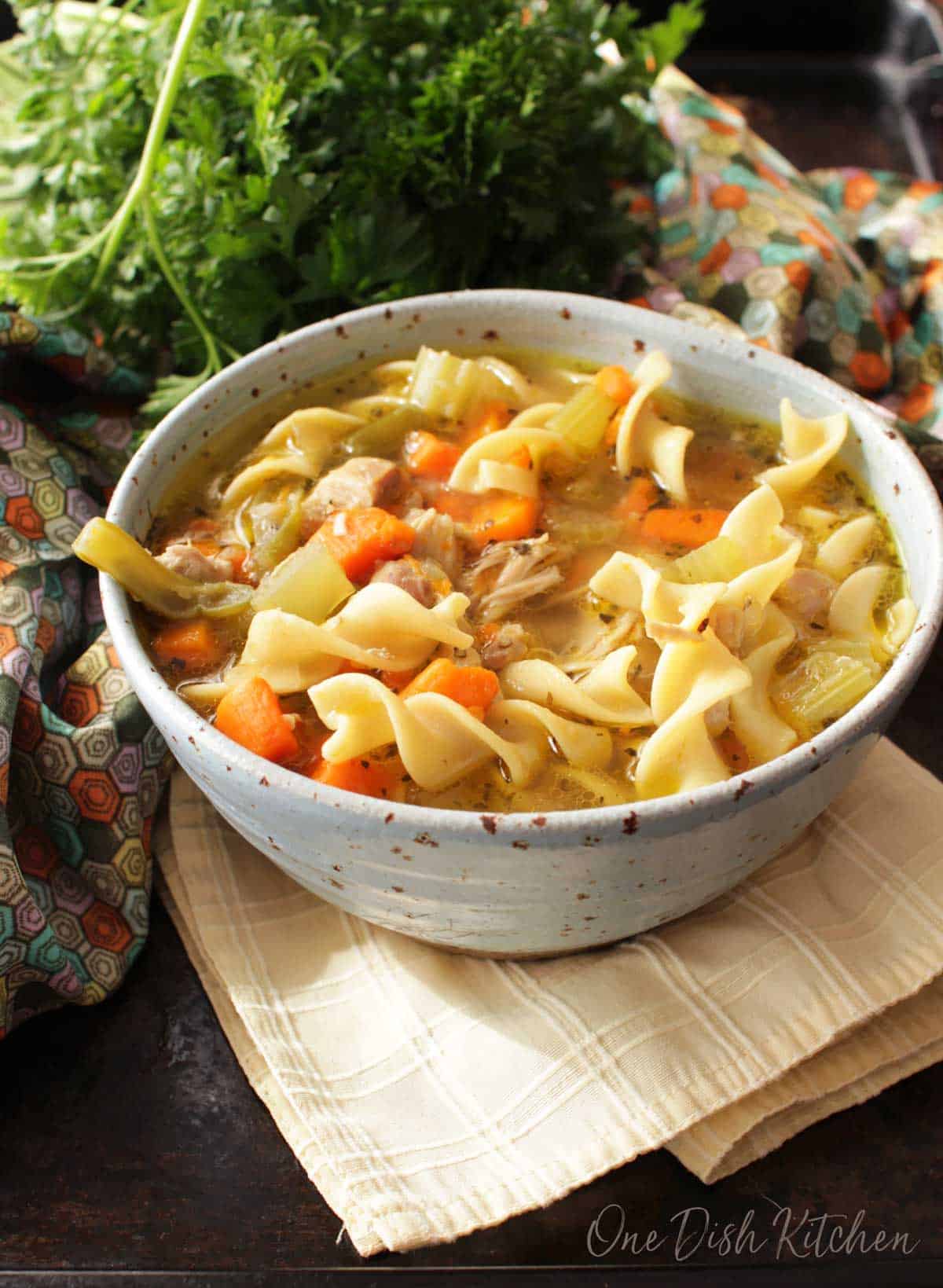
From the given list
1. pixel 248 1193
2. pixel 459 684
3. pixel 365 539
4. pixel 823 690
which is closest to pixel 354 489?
pixel 365 539

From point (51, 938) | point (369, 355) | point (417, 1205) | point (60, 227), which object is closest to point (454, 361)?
point (369, 355)

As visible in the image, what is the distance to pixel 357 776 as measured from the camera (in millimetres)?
2357

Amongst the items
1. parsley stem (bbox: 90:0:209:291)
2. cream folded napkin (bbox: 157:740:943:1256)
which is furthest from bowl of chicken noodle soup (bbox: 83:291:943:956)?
parsley stem (bbox: 90:0:209:291)

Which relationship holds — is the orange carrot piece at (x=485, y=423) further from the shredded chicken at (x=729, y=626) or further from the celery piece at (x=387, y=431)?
the shredded chicken at (x=729, y=626)

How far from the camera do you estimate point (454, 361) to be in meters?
3.17

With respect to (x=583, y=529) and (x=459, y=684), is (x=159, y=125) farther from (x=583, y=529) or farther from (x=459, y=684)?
(x=459, y=684)

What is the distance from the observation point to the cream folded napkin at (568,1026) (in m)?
2.30

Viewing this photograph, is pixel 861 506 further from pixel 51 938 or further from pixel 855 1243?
pixel 51 938

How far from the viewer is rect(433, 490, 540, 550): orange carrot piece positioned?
2.87m

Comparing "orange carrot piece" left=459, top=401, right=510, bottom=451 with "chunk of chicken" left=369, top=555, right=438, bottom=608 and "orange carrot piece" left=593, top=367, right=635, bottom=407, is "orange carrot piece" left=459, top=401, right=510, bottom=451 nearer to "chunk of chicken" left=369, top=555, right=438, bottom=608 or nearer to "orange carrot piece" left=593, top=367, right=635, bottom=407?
"orange carrot piece" left=593, top=367, right=635, bottom=407

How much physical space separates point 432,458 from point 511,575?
19.5 inches

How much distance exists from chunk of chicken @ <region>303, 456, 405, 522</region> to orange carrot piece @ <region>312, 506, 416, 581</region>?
9 centimetres

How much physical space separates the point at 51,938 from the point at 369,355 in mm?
1640

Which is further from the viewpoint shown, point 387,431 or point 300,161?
point 300,161
